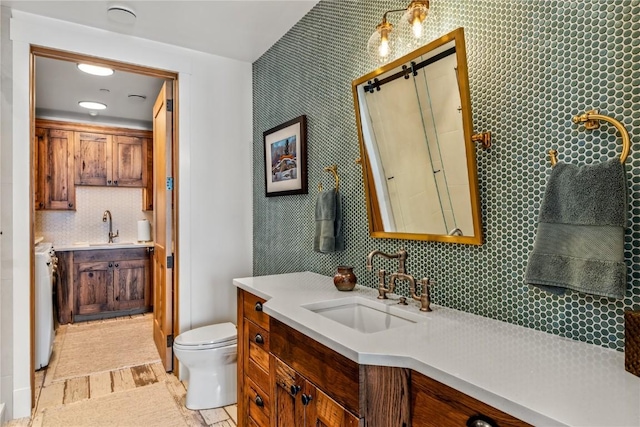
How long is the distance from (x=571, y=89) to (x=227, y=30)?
2.18m

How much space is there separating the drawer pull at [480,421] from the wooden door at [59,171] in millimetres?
4892

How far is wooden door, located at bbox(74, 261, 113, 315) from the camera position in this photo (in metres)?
4.18

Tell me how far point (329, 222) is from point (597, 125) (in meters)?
1.24

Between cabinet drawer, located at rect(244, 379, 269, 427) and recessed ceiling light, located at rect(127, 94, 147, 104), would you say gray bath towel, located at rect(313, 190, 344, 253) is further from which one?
recessed ceiling light, located at rect(127, 94, 147, 104)

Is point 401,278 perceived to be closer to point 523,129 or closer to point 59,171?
point 523,129

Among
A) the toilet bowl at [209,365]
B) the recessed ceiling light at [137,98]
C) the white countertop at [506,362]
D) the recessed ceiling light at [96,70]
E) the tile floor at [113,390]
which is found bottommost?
the tile floor at [113,390]

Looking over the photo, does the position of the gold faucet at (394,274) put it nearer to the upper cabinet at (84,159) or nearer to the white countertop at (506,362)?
the white countertop at (506,362)

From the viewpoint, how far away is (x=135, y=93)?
372 centimetres

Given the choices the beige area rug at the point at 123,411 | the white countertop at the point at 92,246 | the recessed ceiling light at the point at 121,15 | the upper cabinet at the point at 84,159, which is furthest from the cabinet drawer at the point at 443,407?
the upper cabinet at the point at 84,159

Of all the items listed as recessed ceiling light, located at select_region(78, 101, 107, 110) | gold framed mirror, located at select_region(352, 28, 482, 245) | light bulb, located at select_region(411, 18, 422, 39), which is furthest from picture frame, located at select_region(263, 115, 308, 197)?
recessed ceiling light, located at select_region(78, 101, 107, 110)

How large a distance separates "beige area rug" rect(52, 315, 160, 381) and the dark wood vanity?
1.82 meters

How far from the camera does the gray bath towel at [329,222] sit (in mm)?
1968

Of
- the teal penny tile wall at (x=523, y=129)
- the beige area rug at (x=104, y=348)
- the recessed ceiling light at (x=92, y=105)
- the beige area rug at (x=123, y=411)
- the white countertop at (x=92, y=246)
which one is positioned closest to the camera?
the teal penny tile wall at (x=523, y=129)

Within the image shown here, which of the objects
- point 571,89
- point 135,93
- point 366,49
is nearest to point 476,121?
point 571,89
